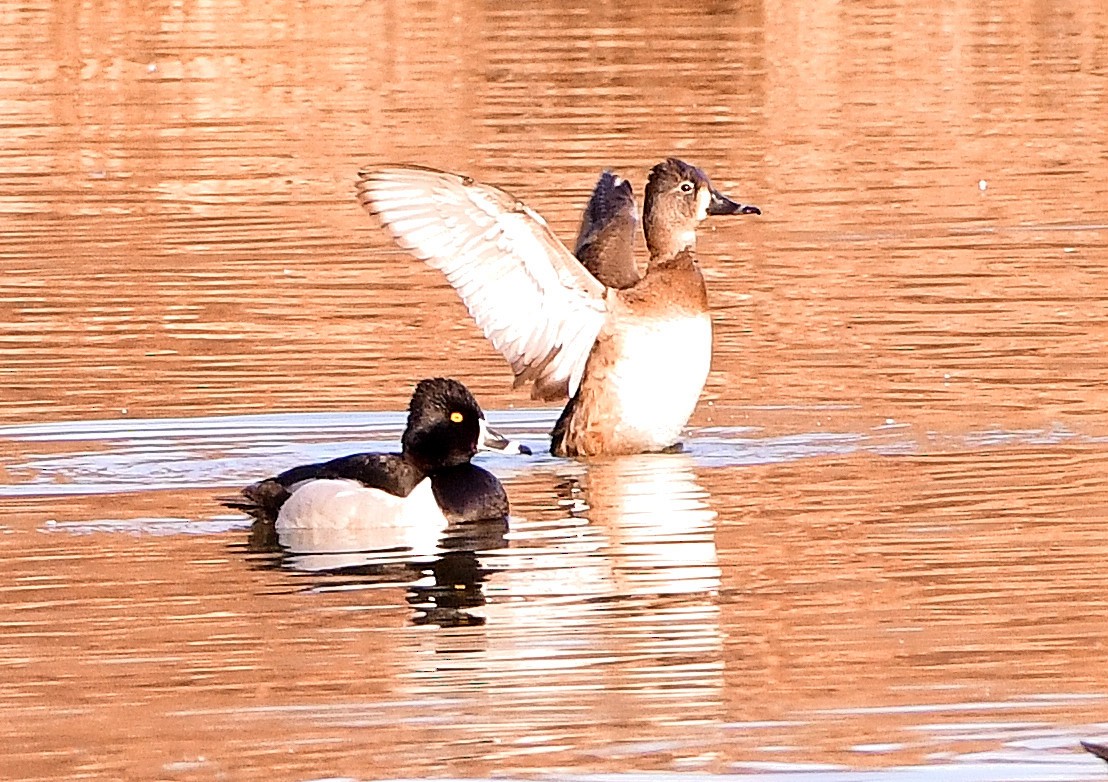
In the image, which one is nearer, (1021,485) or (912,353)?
(1021,485)

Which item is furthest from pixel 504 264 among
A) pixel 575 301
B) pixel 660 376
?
pixel 660 376

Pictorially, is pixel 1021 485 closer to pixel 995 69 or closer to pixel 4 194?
pixel 4 194

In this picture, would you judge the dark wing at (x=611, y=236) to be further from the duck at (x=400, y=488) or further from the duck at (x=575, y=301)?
the duck at (x=400, y=488)

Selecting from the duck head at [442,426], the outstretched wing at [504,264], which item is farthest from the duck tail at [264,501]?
A: the outstretched wing at [504,264]

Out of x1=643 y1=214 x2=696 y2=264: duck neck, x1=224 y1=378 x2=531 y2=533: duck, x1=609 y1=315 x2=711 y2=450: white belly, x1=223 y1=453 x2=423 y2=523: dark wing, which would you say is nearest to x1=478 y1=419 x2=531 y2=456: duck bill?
x1=224 y1=378 x2=531 y2=533: duck

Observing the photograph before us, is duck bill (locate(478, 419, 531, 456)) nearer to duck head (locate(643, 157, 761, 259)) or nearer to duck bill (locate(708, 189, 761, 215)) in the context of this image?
A: duck head (locate(643, 157, 761, 259))

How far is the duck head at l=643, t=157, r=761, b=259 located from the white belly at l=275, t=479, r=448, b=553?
2170 millimetres

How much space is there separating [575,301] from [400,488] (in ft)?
5.65

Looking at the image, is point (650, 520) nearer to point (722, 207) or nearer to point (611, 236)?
point (722, 207)

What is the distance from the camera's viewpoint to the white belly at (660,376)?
10305mm

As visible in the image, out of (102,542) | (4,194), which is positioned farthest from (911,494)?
(4,194)

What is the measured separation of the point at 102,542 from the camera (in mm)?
8695

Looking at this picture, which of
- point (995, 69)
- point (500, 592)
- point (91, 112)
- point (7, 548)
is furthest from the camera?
point (995, 69)

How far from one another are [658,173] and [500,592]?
131 inches
